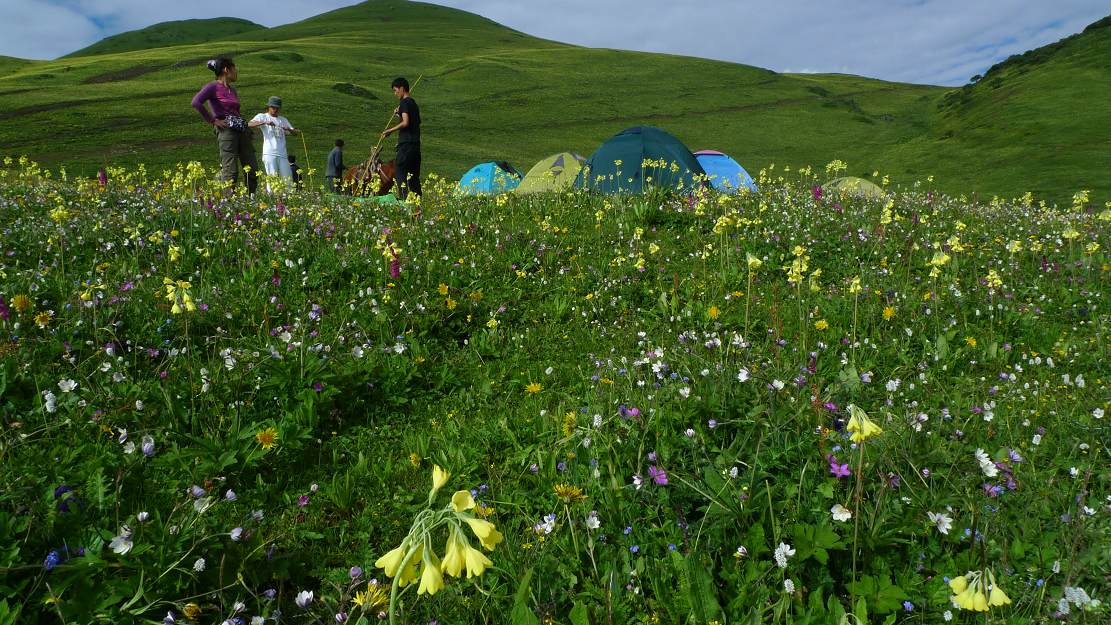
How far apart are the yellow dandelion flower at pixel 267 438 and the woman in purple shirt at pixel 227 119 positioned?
8693 mm

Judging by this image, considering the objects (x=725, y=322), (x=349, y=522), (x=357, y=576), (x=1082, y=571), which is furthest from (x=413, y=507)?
(x=725, y=322)

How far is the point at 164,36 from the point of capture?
180 metres

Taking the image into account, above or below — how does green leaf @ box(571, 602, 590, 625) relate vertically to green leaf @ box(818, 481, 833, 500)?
below

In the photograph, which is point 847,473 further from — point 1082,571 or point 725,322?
point 725,322

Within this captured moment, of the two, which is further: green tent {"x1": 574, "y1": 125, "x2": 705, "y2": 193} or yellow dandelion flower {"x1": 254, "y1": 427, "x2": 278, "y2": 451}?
green tent {"x1": 574, "y1": 125, "x2": 705, "y2": 193}

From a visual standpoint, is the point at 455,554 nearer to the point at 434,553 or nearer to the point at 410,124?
the point at 434,553

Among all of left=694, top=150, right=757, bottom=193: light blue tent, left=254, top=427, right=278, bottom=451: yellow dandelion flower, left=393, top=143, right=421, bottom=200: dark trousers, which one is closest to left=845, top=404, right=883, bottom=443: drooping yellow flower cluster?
left=254, top=427, right=278, bottom=451: yellow dandelion flower

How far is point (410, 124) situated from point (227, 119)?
12.9 feet

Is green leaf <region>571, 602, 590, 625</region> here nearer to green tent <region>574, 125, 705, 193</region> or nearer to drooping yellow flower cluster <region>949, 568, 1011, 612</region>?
drooping yellow flower cluster <region>949, 568, 1011, 612</region>

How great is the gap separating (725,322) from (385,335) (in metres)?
3.38

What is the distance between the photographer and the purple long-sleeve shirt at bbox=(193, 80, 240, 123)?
37.2 feet

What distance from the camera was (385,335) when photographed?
18.2 ft

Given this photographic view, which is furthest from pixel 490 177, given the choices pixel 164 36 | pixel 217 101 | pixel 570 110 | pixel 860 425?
pixel 164 36

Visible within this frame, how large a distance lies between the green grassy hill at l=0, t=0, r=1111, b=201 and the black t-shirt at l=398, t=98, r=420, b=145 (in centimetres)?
2929
